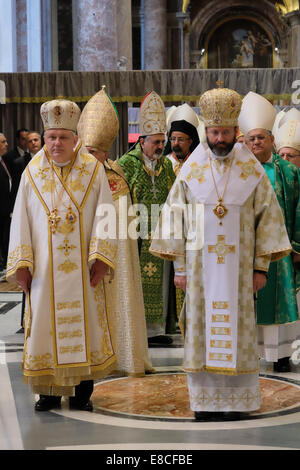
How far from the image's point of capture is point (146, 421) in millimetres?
4574

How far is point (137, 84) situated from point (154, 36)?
586 inches

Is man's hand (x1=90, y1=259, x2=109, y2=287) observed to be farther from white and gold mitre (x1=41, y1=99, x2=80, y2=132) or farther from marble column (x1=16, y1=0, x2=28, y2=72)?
marble column (x1=16, y1=0, x2=28, y2=72)

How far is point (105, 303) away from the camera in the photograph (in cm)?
479

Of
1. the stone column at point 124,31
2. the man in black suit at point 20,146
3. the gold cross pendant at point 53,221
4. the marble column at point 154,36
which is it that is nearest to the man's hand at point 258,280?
the gold cross pendant at point 53,221

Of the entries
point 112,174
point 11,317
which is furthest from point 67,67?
point 112,174

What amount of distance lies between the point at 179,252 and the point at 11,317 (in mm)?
3848

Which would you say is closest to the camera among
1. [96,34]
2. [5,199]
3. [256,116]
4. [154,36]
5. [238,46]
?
[256,116]

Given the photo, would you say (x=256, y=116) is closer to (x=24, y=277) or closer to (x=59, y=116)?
(x=59, y=116)

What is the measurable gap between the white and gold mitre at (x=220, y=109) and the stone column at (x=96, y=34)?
8719 millimetres

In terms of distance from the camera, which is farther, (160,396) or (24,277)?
(160,396)

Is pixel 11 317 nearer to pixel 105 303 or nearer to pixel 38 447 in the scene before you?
pixel 105 303

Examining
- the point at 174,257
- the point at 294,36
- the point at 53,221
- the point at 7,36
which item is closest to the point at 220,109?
the point at 174,257

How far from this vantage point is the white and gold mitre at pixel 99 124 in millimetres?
5590

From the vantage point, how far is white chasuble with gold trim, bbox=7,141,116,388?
4602 millimetres
